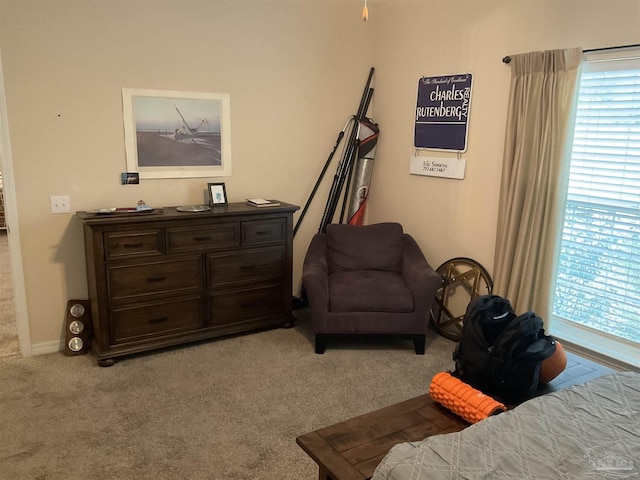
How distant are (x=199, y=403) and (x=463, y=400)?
1.51 meters

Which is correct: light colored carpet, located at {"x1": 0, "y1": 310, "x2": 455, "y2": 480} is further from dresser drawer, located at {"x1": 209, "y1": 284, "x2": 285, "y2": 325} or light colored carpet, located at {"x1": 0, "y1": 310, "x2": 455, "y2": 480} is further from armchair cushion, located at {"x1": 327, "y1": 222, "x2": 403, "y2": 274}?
armchair cushion, located at {"x1": 327, "y1": 222, "x2": 403, "y2": 274}

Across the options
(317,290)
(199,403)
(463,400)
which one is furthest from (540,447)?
(317,290)

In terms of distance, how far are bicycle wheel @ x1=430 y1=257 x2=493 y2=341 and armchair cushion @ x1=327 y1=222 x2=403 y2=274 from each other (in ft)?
1.30

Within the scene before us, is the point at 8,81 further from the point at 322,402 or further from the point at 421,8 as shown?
the point at 421,8

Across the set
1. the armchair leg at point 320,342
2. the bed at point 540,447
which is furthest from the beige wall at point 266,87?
the bed at point 540,447

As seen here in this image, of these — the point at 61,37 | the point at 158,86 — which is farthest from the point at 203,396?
the point at 61,37

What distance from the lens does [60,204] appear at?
3301 millimetres

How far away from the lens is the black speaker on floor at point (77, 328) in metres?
3.39

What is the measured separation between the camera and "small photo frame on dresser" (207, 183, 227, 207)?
3656mm

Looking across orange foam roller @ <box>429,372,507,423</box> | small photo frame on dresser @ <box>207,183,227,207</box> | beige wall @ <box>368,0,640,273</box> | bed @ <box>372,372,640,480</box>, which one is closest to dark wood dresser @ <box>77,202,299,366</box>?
small photo frame on dresser @ <box>207,183,227,207</box>

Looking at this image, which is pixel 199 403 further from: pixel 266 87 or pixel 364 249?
pixel 266 87

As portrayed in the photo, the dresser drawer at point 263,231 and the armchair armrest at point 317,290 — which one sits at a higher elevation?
the dresser drawer at point 263,231

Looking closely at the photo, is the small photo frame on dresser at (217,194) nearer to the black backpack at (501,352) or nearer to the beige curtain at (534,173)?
the beige curtain at (534,173)

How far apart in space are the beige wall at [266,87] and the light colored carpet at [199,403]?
0.69 m
